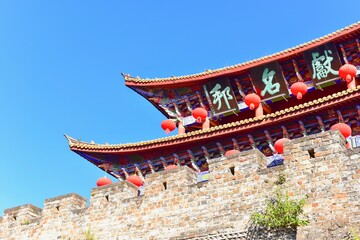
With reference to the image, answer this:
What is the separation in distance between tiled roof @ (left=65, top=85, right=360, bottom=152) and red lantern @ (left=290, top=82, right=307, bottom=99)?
2249 millimetres

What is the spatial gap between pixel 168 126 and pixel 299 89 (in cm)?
515

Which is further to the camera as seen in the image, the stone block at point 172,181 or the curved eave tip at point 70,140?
the curved eave tip at point 70,140

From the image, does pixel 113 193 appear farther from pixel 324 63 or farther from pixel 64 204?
pixel 324 63

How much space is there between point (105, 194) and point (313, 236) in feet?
17.1

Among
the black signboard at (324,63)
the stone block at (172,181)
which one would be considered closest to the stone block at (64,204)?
the stone block at (172,181)

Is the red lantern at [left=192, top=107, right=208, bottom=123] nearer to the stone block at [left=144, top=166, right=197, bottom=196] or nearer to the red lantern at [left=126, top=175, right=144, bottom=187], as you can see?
the red lantern at [left=126, top=175, right=144, bottom=187]

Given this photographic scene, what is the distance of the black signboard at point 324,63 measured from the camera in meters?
17.5

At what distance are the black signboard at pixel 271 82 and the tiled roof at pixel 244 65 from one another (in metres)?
0.29

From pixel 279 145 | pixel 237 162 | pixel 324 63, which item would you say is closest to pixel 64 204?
pixel 237 162

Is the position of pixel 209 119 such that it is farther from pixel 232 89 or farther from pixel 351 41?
pixel 351 41

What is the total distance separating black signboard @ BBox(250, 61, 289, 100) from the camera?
18.3 m

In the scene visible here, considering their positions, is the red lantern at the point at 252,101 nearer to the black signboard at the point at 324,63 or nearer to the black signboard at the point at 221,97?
the black signboard at the point at 221,97

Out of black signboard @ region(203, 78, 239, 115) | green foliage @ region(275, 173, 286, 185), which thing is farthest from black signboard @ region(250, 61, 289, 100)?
green foliage @ region(275, 173, 286, 185)

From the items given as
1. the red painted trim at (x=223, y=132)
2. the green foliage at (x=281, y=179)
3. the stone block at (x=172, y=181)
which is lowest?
the green foliage at (x=281, y=179)
